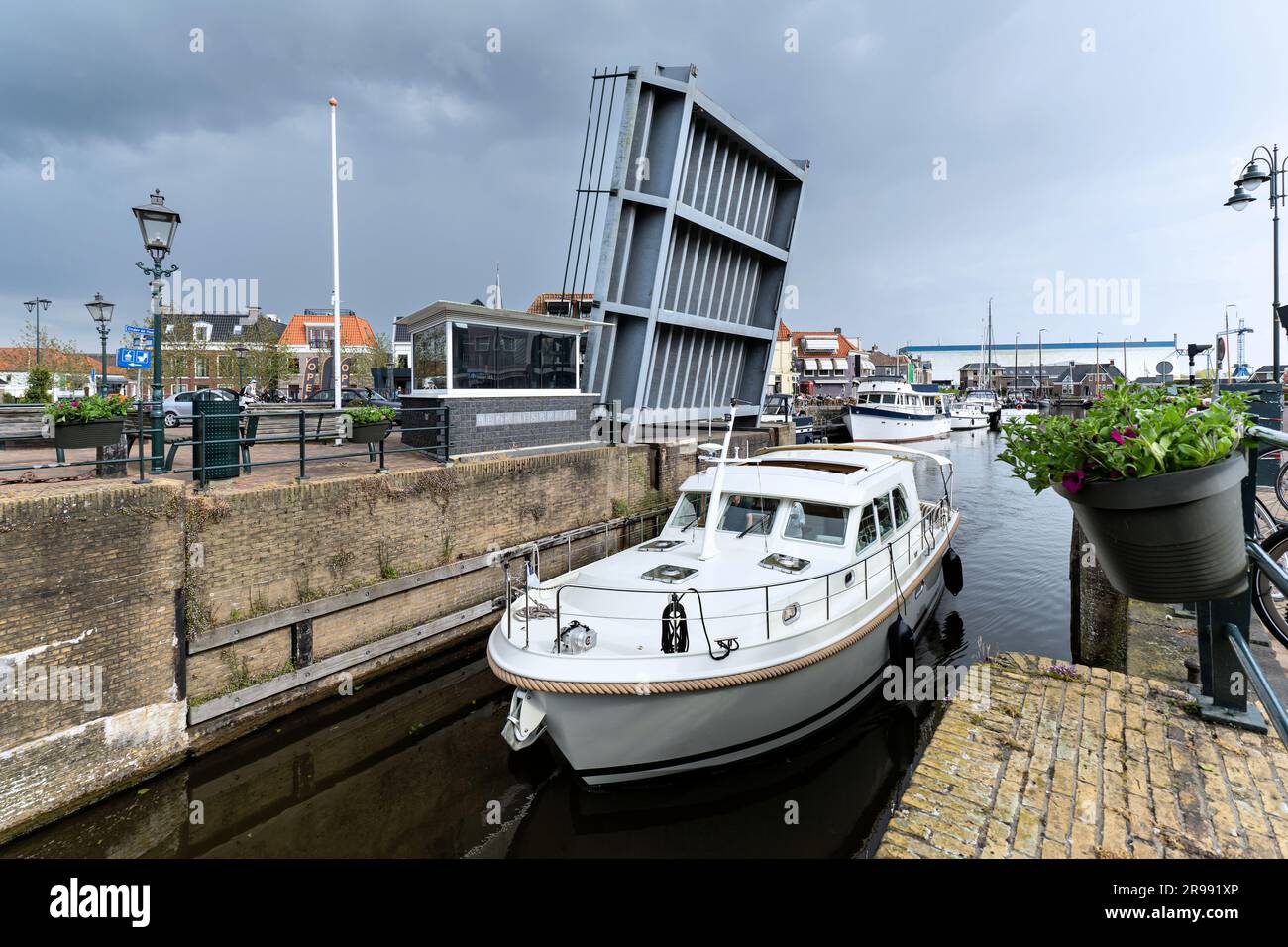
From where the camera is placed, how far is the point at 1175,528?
2.45 m

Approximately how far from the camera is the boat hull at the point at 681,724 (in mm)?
5871

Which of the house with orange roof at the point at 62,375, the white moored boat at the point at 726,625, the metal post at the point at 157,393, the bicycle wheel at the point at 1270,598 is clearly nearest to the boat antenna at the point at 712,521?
the white moored boat at the point at 726,625

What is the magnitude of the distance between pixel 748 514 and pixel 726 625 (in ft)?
8.31

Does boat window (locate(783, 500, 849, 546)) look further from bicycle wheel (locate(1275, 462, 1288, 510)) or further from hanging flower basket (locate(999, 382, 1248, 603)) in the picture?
hanging flower basket (locate(999, 382, 1248, 603))

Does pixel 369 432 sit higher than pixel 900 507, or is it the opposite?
pixel 369 432

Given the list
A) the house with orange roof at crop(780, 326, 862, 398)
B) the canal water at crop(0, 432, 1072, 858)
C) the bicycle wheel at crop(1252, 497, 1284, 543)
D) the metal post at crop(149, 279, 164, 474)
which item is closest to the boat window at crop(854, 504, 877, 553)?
the canal water at crop(0, 432, 1072, 858)


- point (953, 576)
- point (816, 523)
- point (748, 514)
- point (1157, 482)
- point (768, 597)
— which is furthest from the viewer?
point (953, 576)

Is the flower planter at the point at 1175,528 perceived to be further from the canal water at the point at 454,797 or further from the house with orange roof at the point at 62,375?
the house with orange roof at the point at 62,375

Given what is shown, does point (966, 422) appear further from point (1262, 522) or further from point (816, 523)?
point (1262, 522)

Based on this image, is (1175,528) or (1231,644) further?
(1231,644)

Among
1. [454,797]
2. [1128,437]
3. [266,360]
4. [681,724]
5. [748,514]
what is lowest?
[454,797]

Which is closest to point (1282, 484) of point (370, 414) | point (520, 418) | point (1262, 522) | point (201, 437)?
point (1262, 522)
